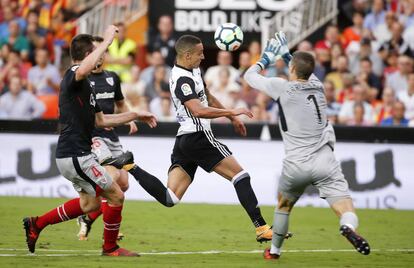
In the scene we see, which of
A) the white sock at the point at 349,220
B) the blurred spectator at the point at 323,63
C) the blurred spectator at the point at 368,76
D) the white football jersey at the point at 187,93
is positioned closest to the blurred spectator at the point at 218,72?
the blurred spectator at the point at 323,63

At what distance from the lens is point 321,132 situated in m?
9.91

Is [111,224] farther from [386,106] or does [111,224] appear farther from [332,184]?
[386,106]

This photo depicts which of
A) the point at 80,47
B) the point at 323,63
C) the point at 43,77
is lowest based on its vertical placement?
the point at 43,77

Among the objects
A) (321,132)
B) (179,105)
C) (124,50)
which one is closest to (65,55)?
(124,50)

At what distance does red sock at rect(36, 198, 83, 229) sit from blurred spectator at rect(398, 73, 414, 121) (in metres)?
9.01

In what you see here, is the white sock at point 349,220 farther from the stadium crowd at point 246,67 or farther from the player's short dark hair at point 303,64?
the stadium crowd at point 246,67

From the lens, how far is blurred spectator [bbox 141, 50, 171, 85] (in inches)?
787

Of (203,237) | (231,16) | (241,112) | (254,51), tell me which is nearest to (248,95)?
(254,51)

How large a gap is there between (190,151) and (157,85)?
8603mm

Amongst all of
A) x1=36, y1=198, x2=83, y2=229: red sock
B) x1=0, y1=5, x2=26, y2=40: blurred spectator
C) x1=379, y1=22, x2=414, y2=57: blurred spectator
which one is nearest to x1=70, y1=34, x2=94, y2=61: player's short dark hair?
x1=36, y1=198, x2=83, y2=229: red sock

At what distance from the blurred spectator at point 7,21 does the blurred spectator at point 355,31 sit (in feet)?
23.2

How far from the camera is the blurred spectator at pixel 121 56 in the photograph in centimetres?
2059

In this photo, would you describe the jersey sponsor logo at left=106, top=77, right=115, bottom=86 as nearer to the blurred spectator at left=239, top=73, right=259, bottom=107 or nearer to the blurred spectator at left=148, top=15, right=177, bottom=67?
the blurred spectator at left=239, top=73, right=259, bottom=107

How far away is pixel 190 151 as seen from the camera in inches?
446
